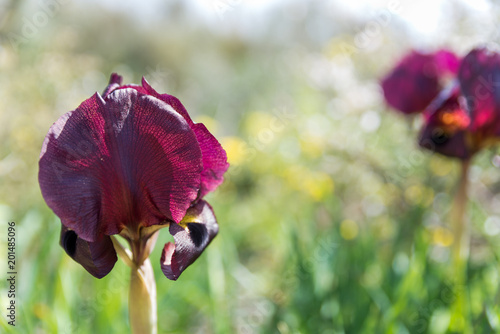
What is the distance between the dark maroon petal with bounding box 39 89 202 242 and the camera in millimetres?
662

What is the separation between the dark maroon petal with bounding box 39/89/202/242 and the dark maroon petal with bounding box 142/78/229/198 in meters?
0.04

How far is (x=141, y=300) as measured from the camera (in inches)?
30.8

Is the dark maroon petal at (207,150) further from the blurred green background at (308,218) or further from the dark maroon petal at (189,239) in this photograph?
the blurred green background at (308,218)

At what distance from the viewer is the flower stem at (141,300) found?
30.7 inches

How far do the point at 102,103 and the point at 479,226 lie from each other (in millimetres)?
2098

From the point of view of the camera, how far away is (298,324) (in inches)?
53.8

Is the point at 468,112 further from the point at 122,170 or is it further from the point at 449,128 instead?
the point at 122,170

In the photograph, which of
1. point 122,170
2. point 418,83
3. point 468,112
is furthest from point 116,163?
point 418,83

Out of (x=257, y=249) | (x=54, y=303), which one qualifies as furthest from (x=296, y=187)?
(x=54, y=303)

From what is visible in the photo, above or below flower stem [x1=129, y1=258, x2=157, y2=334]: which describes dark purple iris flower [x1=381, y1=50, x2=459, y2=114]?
below

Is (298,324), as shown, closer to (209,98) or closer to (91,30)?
(209,98)

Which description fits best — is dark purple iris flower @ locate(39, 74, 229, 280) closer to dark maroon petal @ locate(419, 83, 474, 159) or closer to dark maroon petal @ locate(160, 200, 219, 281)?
dark maroon petal @ locate(160, 200, 219, 281)

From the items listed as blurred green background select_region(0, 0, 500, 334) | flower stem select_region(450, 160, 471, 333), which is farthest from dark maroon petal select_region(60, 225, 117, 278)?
flower stem select_region(450, 160, 471, 333)

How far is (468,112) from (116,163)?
1.03 m
